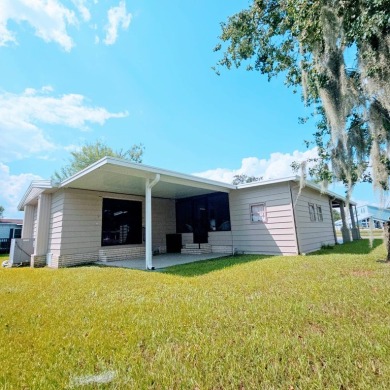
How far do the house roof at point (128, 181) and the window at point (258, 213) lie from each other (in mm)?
790

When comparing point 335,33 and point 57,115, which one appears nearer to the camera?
point 335,33

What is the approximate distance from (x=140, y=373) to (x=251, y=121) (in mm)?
9463

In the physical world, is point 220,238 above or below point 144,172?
below

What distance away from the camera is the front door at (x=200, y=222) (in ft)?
32.0

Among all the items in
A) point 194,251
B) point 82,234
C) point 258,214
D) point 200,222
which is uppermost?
point 258,214

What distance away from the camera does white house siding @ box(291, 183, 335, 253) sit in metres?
7.74

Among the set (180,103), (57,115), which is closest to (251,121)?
(180,103)

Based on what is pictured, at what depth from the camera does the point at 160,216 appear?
10.5 m

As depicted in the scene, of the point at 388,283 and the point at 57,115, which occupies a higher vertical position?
the point at 57,115

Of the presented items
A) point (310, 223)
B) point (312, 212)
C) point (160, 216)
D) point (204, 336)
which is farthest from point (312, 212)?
point (204, 336)

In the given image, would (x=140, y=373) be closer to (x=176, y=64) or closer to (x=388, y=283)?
(x=388, y=283)

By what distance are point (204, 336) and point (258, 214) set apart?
6518mm

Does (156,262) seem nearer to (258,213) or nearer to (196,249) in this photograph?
(196,249)

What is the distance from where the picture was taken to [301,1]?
11.6 ft
